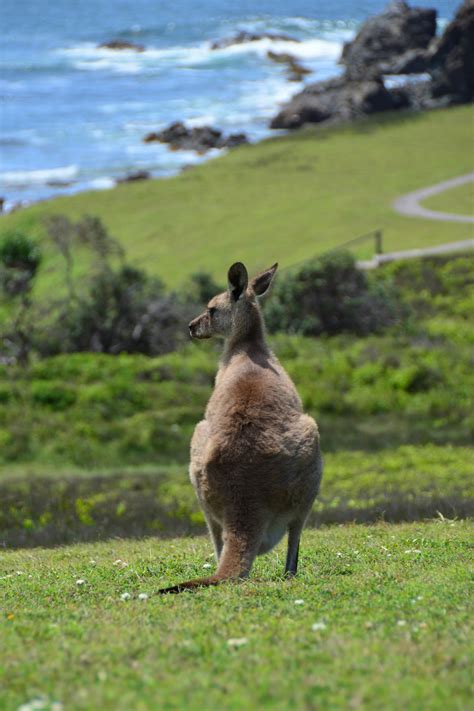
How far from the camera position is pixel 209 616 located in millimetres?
7273

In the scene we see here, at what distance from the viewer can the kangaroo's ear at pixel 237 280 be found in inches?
412

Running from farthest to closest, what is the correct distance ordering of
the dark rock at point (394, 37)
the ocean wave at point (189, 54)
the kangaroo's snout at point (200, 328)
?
the ocean wave at point (189, 54) → the dark rock at point (394, 37) → the kangaroo's snout at point (200, 328)

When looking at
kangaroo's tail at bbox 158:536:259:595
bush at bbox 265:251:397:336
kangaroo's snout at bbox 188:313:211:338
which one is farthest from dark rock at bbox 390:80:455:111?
kangaroo's tail at bbox 158:536:259:595

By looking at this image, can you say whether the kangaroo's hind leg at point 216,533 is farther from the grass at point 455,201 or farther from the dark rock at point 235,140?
the dark rock at point 235,140

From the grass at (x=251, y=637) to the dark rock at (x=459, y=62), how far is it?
317 ft

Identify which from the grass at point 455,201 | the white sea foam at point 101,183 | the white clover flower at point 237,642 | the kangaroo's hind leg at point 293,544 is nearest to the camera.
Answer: the white clover flower at point 237,642

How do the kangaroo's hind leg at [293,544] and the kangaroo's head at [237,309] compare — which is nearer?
the kangaroo's hind leg at [293,544]

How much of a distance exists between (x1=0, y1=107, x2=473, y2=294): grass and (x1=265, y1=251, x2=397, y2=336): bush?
1454cm

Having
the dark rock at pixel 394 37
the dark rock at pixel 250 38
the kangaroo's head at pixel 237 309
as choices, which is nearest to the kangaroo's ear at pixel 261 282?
the kangaroo's head at pixel 237 309

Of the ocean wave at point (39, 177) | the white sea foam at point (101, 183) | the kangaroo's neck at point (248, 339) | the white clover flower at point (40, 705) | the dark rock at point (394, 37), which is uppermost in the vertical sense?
the dark rock at point (394, 37)

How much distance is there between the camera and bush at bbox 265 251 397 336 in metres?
37.8

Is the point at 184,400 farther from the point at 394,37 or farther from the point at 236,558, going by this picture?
the point at 394,37

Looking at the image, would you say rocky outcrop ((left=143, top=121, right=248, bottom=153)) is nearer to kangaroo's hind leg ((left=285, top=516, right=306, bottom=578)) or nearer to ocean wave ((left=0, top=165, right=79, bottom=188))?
ocean wave ((left=0, top=165, right=79, bottom=188))

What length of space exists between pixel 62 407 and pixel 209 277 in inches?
734
